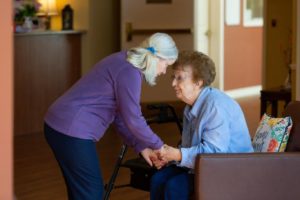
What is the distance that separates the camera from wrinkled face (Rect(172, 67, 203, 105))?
3297 millimetres

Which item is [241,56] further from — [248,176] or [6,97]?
[6,97]

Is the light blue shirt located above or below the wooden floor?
above

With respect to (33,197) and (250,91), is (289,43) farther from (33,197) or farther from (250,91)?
(33,197)

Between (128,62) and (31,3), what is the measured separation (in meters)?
4.56

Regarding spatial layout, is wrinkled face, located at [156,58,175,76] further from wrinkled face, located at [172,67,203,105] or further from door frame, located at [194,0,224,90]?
door frame, located at [194,0,224,90]

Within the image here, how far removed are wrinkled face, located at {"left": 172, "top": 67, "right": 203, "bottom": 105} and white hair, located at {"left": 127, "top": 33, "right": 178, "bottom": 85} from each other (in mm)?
179

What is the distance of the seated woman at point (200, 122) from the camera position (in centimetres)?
326

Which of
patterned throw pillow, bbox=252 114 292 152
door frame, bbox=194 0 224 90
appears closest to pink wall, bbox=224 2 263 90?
door frame, bbox=194 0 224 90

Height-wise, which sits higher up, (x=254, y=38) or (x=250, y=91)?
(x=254, y=38)

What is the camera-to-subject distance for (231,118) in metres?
3.29

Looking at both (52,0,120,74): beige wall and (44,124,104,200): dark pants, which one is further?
(52,0,120,74): beige wall

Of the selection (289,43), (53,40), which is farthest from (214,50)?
(53,40)

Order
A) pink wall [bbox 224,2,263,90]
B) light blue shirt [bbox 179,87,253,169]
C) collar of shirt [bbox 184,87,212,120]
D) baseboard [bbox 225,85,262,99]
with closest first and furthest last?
light blue shirt [bbox 179,87,253,169]
collar of shirt [bbox 184,87,212,120]
pink wall [bbox 224,2,263,90]
baseboard [bbox 225,85,262,99]

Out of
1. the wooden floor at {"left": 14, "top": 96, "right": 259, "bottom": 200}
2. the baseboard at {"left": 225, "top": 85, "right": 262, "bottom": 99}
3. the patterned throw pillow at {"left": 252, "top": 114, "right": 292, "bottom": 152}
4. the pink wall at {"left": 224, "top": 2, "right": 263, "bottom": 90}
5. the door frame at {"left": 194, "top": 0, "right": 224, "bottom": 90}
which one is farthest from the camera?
the baseboard at {"left": 225, "top": 85, "right": 262, "bottom": 99}
